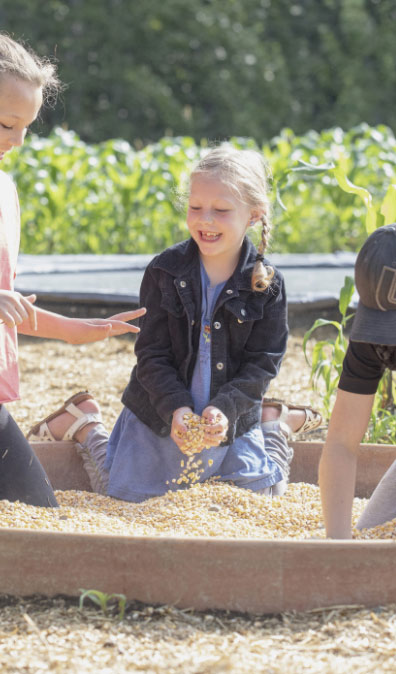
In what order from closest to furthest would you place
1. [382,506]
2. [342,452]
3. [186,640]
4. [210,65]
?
[186,640], [342,452], [382,506], [210,65]

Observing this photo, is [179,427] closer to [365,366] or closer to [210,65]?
[365,366]

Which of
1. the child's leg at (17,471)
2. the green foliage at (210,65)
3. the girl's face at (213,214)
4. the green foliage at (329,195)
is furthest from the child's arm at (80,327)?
the green foliage at (210,65)

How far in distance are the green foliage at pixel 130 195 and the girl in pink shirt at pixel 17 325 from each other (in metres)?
4.72

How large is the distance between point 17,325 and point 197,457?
0.64 meters

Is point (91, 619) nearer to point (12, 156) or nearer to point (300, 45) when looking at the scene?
point (12, 156)

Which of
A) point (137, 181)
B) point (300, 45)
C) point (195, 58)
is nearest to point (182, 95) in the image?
point (195, 58)

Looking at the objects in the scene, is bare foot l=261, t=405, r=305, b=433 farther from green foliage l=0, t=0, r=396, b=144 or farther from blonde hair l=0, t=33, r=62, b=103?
green foliage l=0, t=0, r=396, b=144

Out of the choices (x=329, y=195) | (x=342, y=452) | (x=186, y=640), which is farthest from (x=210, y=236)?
(x=329, y=195)

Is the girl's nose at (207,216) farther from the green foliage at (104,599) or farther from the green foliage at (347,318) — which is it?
the green foliage at (104,599)

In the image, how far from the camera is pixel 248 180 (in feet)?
8.25

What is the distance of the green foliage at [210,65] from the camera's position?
1619cm

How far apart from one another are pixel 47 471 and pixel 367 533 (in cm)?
105

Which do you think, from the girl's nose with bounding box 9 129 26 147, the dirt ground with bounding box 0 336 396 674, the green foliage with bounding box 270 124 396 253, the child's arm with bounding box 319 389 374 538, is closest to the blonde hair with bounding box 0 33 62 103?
the girl's nose with bounding box 9 129 26 147

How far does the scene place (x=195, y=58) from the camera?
17.0 meters
